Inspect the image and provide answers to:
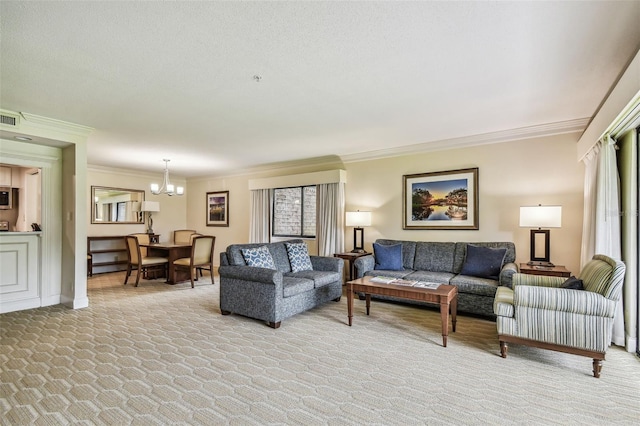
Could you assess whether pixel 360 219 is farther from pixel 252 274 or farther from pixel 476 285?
pixel 252 274

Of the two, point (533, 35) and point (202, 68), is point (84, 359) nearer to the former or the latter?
point (202, 68)

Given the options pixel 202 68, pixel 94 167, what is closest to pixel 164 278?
pixel 94 167

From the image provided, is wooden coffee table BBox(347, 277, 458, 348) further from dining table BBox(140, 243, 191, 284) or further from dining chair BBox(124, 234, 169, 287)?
dining chair BBox(124, 234, 169, 287)

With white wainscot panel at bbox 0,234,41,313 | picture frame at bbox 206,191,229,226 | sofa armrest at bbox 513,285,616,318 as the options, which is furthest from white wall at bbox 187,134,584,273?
white wainscot panel at bbox 0,234,41,313

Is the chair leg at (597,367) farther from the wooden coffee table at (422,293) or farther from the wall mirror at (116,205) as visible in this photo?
the wall mirror at (116,205)

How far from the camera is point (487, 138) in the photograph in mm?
4582

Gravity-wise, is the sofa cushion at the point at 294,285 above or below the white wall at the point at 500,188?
below

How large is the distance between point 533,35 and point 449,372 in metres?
2.58

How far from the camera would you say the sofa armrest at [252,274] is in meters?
3.56

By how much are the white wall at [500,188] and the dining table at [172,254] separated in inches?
131

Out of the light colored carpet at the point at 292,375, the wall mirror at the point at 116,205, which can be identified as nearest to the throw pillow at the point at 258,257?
the light colored carpet at the point at 292,375

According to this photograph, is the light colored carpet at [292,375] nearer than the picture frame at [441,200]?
Yes

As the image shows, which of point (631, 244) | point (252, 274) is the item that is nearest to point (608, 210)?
point (631, 244)

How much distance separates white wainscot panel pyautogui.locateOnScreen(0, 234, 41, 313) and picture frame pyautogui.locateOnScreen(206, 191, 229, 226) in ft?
13.2
